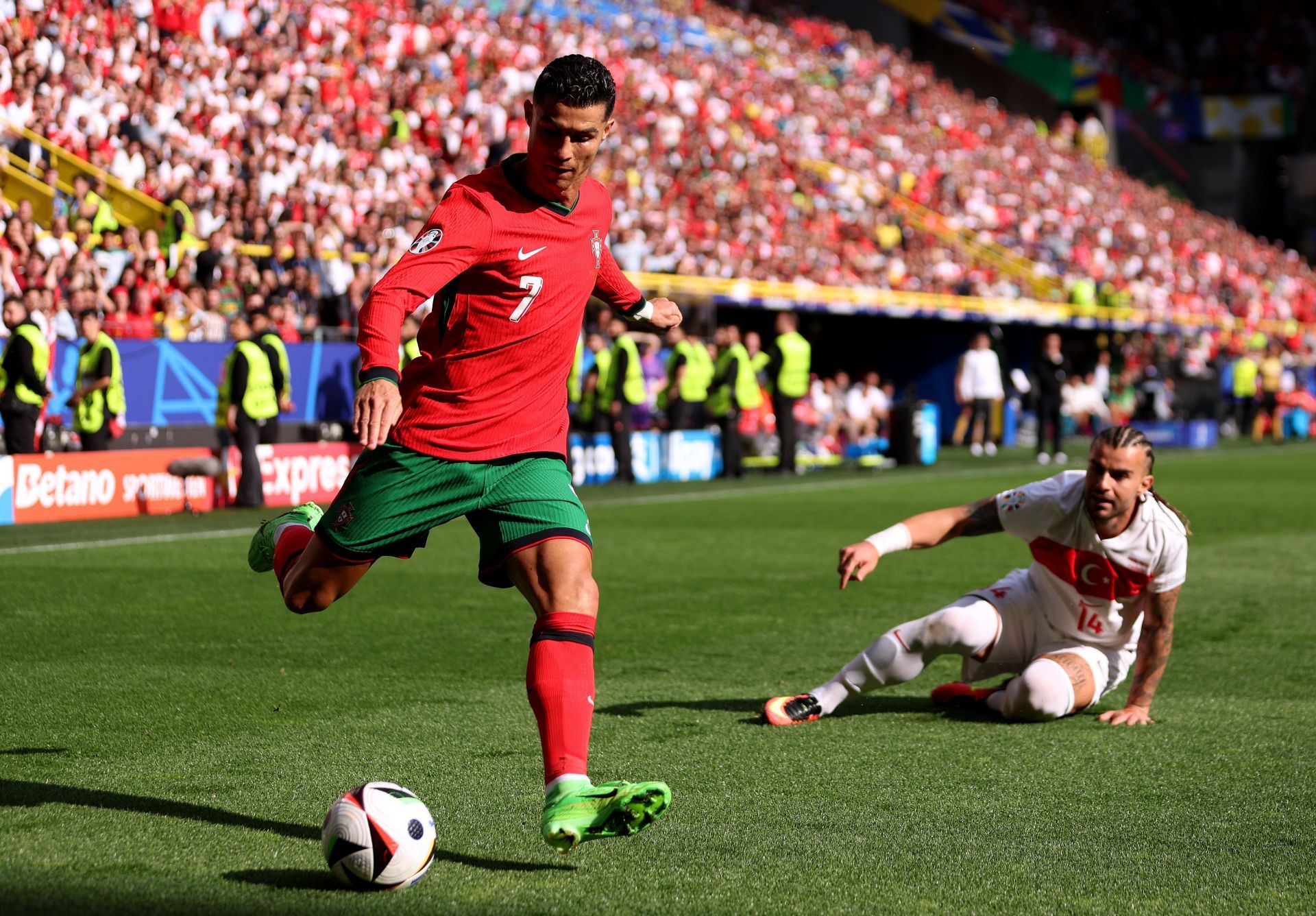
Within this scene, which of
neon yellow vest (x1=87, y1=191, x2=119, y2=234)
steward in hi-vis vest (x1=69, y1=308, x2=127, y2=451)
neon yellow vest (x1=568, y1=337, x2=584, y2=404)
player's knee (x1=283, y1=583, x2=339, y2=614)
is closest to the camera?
player's knee (x1=283, y1=583, x2=339, y2=614)

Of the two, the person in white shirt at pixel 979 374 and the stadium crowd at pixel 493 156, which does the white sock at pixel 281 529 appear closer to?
the stadium crowd at pixel 493 156

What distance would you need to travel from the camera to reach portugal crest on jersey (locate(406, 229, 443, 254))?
3.94m

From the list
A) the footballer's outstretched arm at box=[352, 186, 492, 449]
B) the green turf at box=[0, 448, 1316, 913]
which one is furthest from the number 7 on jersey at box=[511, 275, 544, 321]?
the green turf at box=[0, 448, 1316, 913]

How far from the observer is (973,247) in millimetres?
34906

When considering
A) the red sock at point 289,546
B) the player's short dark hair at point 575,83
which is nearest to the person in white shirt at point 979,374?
the red sock at point 289,546

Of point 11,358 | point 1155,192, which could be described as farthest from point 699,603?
point 1155,192

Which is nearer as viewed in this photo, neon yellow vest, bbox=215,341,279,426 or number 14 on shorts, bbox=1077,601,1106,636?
number 14 on shorts, bbox=1077,601,1106,636

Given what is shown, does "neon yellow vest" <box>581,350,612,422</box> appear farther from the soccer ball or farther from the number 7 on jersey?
the soccer ball

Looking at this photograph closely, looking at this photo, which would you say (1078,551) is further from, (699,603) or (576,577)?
(699,603)

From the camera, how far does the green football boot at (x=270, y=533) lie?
4836 millimetres

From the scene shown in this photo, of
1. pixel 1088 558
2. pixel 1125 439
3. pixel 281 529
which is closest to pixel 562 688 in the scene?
pixel 281 529

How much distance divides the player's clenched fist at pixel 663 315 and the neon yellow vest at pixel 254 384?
10.1 m

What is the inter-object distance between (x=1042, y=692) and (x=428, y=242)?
9.52 feet

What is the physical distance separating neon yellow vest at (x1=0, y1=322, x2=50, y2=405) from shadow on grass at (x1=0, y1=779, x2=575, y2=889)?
9.23 metres
